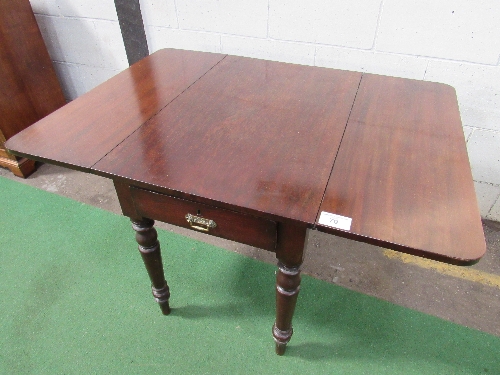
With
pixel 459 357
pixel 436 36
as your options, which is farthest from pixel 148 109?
pixel 459 357

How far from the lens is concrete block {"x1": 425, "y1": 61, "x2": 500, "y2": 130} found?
1.39 metres

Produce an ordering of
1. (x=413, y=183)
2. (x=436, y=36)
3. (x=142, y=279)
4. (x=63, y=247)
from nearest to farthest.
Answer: (x=413, y=183)
(x=436, y=36)
(x=142, y=279)
(x=63, y=247)

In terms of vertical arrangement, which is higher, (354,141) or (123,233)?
(354,141)

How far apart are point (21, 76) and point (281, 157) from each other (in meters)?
1.79

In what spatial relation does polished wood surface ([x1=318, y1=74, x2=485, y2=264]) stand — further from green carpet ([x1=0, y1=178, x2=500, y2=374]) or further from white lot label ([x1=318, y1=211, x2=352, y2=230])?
green carpet ([x1=0, y1=178, x2=500, y2=374])

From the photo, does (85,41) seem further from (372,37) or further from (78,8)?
(372,37)

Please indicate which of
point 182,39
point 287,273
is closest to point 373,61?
point 182,39

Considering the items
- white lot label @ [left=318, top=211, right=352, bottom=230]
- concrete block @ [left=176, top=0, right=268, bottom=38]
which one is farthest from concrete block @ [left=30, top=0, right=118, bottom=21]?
white lot label @ [left=318, top=211, right=352, bottom=230]

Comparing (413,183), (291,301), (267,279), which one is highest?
(413,183)

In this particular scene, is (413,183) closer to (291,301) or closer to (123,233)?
(291,301)

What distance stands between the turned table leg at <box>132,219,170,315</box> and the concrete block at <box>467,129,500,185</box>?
1.39 meters

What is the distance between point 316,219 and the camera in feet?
2.39

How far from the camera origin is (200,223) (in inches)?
35.8

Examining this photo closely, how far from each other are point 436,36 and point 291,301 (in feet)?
3.69
